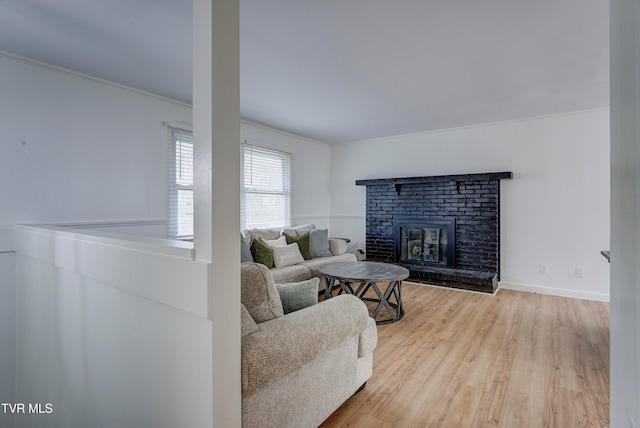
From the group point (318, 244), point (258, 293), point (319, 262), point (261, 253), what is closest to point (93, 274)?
point (258, 293)

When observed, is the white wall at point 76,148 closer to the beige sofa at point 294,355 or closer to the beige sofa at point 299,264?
the beige sofa at point 299,264

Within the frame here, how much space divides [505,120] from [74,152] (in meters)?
5.08

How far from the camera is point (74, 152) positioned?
2834mm

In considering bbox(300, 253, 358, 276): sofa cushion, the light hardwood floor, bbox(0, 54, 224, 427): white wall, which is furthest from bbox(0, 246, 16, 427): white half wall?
bbox(300, 253, 358, 276): sofa cushion

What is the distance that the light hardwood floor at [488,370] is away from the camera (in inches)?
71.6

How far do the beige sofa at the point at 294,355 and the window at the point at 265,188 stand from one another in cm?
290

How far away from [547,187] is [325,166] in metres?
3.52

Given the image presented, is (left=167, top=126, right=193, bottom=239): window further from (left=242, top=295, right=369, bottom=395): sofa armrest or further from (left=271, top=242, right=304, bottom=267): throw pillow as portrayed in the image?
(left=242, top=295, right=369, bottom=395): sofa armrest

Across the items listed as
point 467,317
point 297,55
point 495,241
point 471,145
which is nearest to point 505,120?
point 471,145

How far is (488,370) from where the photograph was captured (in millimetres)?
2309

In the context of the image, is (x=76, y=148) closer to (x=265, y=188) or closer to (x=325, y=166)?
(x=265, y=188)

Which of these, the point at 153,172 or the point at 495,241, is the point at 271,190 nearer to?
the point at 153,172

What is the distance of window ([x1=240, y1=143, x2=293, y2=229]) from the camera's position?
4.53 meters

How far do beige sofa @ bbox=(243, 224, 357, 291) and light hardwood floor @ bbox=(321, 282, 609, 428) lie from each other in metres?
1.13
